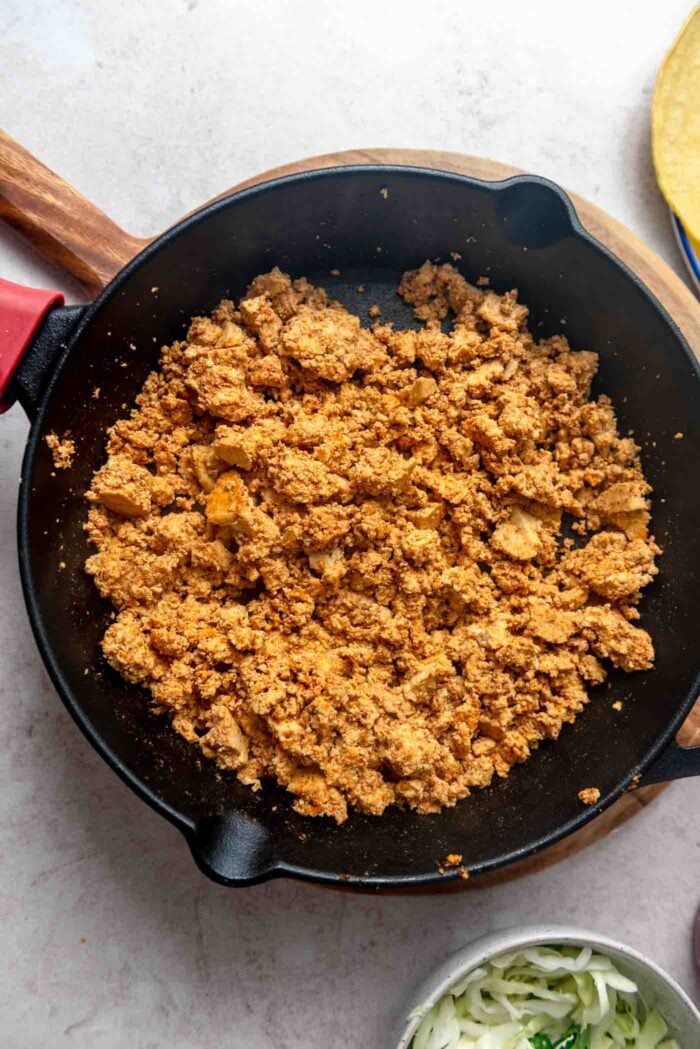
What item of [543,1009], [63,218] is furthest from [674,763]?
[63,218]

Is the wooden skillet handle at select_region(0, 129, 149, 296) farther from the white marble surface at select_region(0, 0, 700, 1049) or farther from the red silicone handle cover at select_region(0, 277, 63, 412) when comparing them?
the red silicone handle cover at select_region(0, 277, 63, 412)

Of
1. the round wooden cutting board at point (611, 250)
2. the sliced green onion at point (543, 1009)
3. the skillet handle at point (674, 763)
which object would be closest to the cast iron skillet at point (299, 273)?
the skillet handle at point (674, 763)

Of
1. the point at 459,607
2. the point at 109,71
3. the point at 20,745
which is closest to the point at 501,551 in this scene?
the point at 459,607

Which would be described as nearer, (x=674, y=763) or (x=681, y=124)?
(x=674, y=763)

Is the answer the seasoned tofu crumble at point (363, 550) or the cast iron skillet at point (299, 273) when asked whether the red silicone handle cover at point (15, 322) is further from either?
the seasoned tofu crumble at point (363, 550)

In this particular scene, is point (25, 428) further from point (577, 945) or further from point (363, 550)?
point (577, 945)
